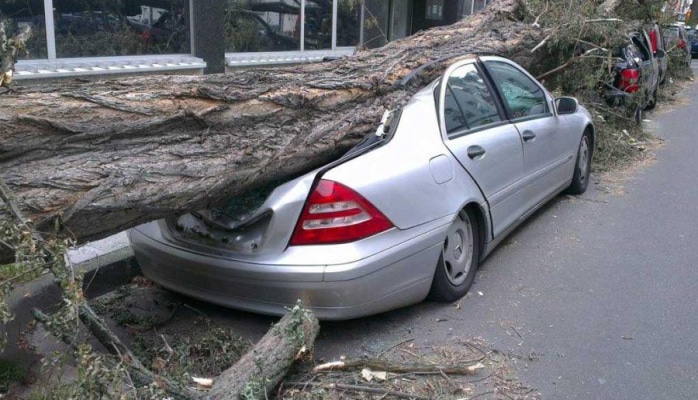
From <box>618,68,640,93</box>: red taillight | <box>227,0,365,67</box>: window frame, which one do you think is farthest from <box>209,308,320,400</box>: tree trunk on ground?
<box>618,68,640,93</box>: red taillight

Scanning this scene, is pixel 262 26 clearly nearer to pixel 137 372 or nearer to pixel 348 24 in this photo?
pixel 348 24

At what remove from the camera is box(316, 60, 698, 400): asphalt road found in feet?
12.9

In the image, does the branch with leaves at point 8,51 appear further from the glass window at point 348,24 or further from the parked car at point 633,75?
the glass window at point 348,24

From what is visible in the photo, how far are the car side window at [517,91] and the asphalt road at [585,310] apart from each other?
106 centimetres

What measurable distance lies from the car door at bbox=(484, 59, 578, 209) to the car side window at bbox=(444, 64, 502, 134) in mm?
192

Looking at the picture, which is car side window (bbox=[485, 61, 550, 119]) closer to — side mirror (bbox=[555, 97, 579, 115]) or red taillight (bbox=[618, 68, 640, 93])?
side mirror (bbox=[555, 97, 579, 115])

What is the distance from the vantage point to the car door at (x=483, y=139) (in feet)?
15.8

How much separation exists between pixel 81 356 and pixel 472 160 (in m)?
2.89

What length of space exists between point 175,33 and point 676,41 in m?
14.9

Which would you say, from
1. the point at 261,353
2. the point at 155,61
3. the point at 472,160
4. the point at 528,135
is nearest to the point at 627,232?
the point at 528,135

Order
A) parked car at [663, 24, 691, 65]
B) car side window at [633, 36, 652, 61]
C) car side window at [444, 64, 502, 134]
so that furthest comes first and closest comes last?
parked car at [663, 24, 691, 65] < car side window at [633, 36, 652, 61] < car side window at [444, 64, 502, 134]

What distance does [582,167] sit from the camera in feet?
24.7

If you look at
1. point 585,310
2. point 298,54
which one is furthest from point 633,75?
point 585,310

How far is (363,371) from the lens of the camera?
3689 millimetres
